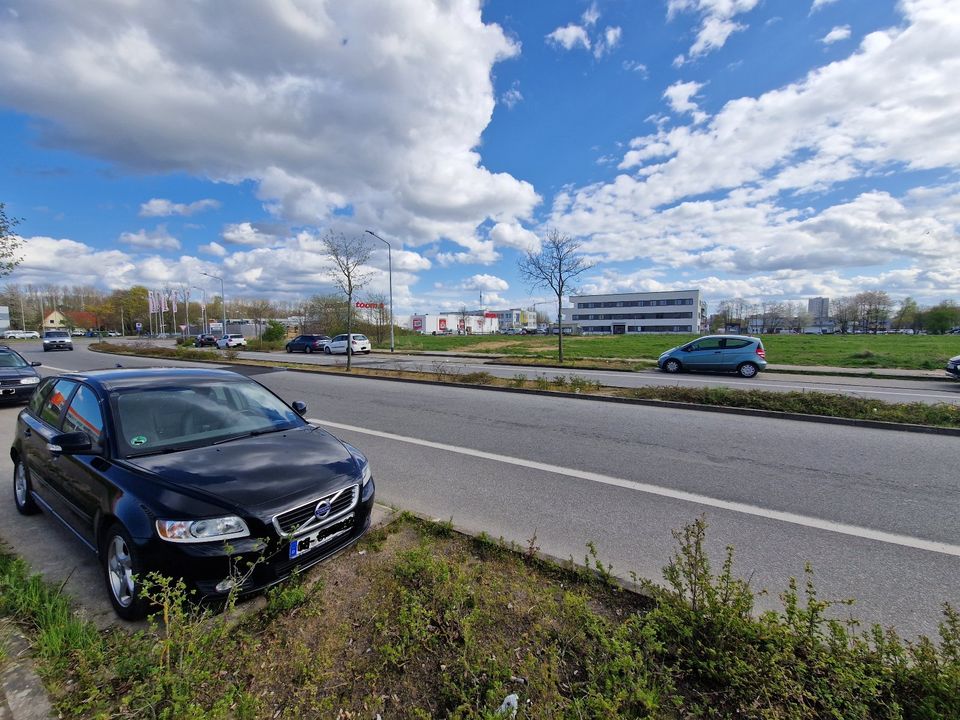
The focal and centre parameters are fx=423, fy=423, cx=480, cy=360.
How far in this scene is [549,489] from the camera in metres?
4.87

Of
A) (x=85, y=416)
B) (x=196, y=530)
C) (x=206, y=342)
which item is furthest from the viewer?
(x=206, y=342)

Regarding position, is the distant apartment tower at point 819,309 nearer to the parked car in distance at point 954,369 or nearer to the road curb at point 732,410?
the parked car in distance at point 954,369

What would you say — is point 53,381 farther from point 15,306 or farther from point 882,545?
point 15,306

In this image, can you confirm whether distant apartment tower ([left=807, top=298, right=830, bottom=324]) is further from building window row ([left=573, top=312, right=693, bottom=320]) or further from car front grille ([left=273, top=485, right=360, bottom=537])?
car front grille ([left=273, top=485, right=360, bottom=537])

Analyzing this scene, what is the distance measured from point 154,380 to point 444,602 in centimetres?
338

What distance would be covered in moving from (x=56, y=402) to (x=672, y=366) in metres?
18.2

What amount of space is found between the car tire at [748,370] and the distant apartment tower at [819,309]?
125 m

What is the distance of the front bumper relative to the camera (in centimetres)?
247

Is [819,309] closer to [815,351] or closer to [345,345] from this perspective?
[815,351]

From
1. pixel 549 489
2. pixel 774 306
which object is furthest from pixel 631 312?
pixel 549 489

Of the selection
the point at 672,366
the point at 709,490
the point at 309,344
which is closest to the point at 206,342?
the point at 309,344

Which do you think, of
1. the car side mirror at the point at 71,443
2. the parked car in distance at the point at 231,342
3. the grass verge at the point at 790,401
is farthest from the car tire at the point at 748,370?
the parked car in distance at the point at 231,342

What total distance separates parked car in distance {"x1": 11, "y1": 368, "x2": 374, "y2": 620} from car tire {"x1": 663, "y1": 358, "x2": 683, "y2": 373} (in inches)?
652

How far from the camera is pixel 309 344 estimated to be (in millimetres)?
36469
